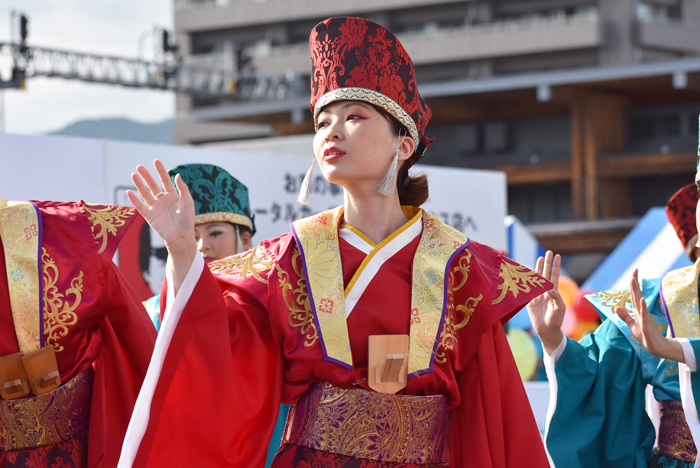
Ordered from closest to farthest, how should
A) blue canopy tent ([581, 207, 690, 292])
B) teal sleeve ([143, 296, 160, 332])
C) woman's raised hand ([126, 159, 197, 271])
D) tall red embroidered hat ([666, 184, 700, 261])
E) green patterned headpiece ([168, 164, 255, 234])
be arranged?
woman's raised hand ([126, 159, 197, 271]), teal sleeve ([143, 296, 160, 332]), tall red embroidered hat ([666, 184, 700, 261]), green patterned headpiece ([168, 164, 255, 234]), blue canopy tent ([581, 207, 690, 292])

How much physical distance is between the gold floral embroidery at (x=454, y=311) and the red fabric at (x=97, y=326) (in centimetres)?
75

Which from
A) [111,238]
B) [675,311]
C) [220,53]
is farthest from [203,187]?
[220,53]

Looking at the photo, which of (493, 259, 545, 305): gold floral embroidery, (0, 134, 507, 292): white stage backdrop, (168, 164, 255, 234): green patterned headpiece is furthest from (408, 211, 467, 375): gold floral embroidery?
(0, 134, 507, 292): white stage backdrop

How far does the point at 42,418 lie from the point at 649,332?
1.48 metres

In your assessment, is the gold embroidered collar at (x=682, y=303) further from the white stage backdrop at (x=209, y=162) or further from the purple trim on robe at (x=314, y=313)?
the white stage backdrop at (x=209, y=162)

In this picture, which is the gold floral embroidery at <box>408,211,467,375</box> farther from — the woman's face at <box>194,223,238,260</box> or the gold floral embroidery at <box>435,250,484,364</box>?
the woman's face at <box>194,223,238,260</box>

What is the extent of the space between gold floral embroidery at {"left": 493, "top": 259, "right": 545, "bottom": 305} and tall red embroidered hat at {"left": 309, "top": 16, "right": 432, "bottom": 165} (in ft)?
1.24

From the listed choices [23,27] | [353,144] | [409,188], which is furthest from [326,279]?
[23,27]

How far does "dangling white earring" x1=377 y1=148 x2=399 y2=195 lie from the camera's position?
2039mm

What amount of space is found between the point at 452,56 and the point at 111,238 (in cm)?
2362

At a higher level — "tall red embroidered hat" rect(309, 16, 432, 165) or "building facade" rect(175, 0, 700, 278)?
"building facade" rect(175, 0, 700, 278)

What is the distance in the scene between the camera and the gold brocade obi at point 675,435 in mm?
2438

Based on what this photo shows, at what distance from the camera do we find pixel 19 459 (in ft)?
6.58

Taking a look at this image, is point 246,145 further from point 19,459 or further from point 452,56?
point 452,56
